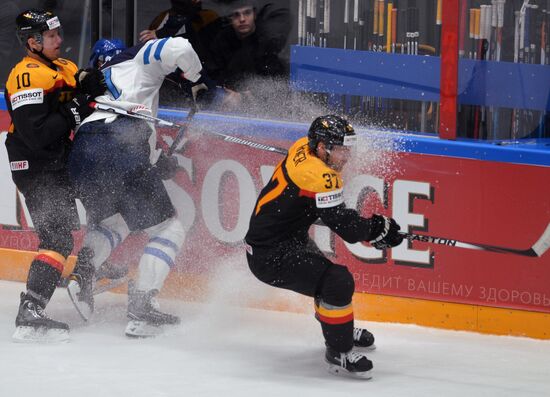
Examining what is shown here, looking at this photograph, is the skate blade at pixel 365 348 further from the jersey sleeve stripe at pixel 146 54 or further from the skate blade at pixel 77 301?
the jersey sleeve stripe at pixel 146 54

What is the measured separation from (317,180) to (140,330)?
3.92ft

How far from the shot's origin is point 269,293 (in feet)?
18.0

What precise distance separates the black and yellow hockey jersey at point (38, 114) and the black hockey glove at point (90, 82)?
3cm

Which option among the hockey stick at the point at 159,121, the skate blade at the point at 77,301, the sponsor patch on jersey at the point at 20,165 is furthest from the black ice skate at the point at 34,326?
the hockey stick at the point at 159,121

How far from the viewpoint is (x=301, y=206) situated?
448cm

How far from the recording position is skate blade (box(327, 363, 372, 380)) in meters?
4.48

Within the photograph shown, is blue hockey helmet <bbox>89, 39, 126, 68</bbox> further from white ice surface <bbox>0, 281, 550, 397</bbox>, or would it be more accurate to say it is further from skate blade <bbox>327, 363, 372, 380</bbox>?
skate blade <bbox>327, 363, 372, 380</bbox>

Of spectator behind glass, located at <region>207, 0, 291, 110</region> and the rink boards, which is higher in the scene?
spectator behind glass, located at <region>207, 0, 291, 110</region>

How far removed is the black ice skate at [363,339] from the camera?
16.0 feet

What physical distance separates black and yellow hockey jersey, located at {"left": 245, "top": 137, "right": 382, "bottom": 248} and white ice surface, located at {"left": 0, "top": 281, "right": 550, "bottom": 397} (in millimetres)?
529

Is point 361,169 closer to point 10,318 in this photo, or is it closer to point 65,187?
point 65,187

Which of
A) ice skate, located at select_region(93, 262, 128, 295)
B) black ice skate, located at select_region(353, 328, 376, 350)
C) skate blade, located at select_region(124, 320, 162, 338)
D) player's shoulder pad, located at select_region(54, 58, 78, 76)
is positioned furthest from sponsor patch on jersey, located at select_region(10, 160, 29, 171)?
black ice skate, located at select_region(353, 328, 376, 350)

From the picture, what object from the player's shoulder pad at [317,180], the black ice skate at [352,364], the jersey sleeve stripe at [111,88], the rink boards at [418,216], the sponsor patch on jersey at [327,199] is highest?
the jersey sleeve stripe at [111,88]

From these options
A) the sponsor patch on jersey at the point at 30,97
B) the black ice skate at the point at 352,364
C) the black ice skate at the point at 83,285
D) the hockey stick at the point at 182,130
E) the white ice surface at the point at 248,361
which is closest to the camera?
the white ice surface at the point at 248,361
